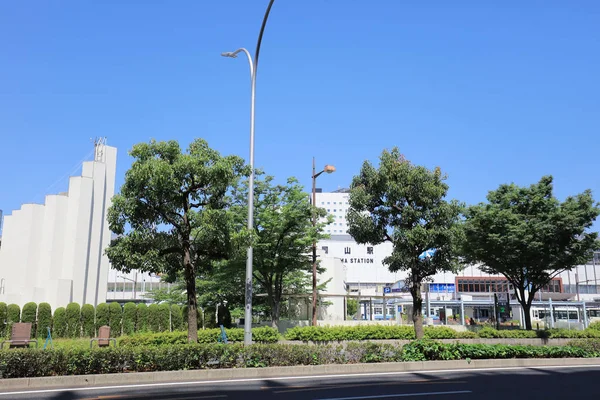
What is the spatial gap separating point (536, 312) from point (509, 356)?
5509cm

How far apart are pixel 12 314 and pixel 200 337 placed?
14212mm

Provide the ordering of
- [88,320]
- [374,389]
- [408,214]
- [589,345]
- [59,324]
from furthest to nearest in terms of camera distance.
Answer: [88,320] → [59,324] → [408,214] → [589,345] → [374,389]

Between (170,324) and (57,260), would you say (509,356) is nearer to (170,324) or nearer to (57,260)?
(170,324)

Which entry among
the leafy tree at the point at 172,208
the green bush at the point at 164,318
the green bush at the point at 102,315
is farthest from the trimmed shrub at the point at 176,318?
the leafy tree at the point at 172,208

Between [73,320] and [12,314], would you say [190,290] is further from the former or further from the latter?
[12,314]

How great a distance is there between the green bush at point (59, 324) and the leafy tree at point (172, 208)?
17240 mm

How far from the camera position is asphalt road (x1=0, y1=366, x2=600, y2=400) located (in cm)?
1060

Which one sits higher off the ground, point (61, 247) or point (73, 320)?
point (61, 247)

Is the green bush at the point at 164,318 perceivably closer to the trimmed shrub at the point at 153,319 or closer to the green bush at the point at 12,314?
the trimmed shrub at the point at 153,319

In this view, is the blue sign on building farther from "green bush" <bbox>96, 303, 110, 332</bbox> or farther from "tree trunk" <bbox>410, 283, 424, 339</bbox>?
"tree trunk" <bbox>410, 283, 424, 339</bbox>

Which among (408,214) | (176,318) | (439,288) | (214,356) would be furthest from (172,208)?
(439,288)

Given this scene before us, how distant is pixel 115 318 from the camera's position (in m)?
31.5

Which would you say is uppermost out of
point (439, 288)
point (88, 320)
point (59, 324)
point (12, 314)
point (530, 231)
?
point (530, 231)

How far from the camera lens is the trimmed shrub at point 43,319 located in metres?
29.8
